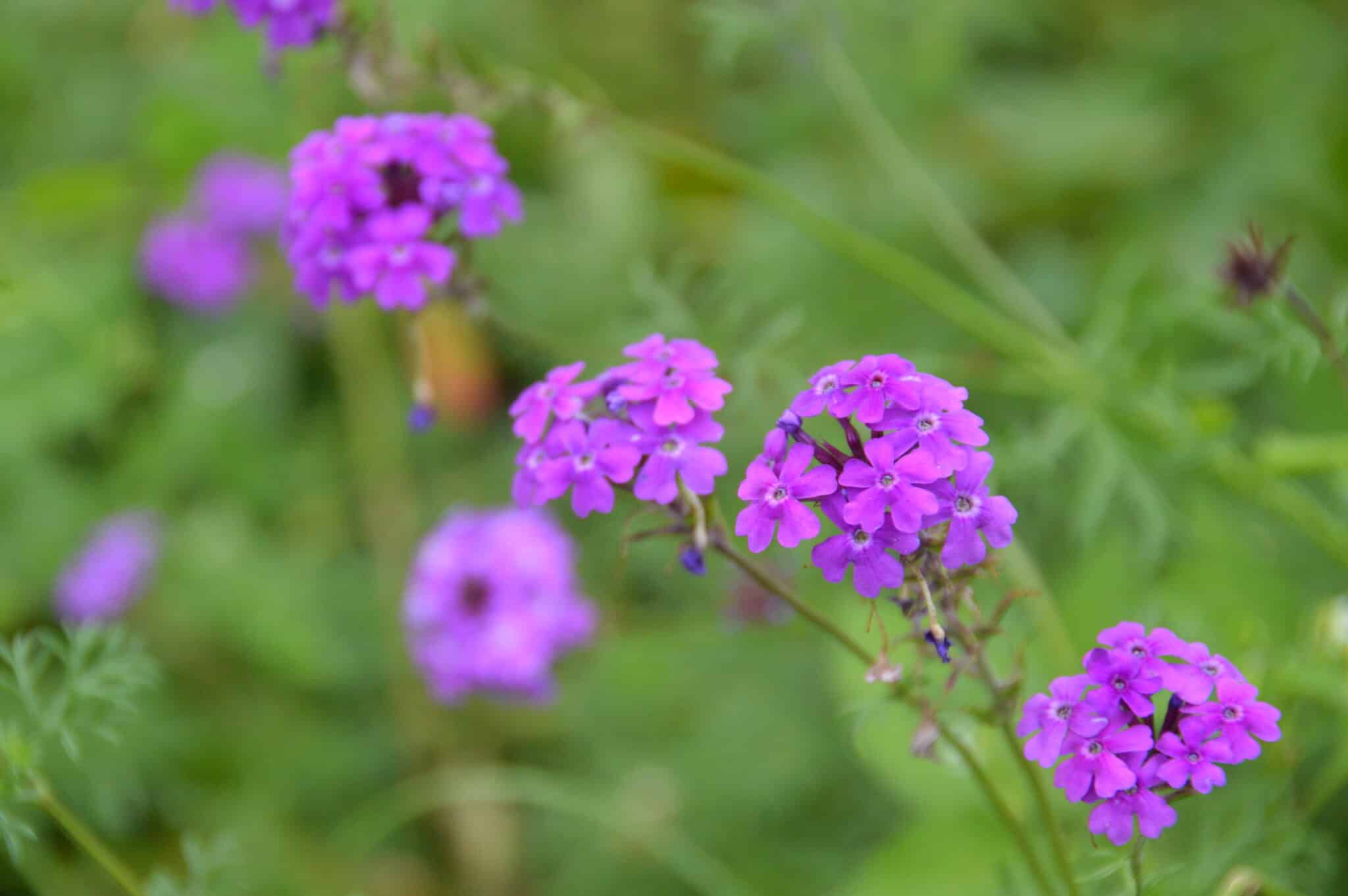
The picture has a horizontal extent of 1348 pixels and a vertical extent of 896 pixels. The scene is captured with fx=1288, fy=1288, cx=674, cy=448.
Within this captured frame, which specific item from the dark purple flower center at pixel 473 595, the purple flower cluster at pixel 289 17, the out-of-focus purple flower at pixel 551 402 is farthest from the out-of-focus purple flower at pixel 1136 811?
the dark purple flower center at pixel 473 595

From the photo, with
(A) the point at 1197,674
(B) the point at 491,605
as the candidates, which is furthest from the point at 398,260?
(B) the point at 491,605

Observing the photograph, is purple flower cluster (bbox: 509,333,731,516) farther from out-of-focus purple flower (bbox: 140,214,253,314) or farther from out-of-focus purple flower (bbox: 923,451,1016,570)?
out-of-focus purple flower (bbox: 140,214,253,314)

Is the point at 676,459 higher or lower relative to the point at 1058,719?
higher

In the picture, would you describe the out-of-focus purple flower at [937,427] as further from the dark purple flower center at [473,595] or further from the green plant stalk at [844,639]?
the dark purple flower center at [473,595]

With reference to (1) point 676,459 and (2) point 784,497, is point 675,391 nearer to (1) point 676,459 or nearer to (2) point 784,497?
(1) point 676,459

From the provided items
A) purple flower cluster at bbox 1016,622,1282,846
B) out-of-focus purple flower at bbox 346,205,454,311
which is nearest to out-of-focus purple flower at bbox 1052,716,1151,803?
purple flower cluster at bbox 1016,622,1282,846

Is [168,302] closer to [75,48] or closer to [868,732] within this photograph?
[75,48]

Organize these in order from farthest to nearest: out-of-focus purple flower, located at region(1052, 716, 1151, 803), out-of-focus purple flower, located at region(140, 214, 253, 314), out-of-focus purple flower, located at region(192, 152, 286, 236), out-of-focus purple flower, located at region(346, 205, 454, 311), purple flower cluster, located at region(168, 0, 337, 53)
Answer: out-of-focus purple flower, located at region(192, 152, 286, 236)
out-of-focus purple flower, located at region(140, 214, 253, 314)
purple flower cluster, located at region(168, 0, 337, 53)
out-of-focus purple flower, located at region(346, 205, 454, 311)
out-of-focus purple flower, located at region(1052, 716, 1151, 803)
